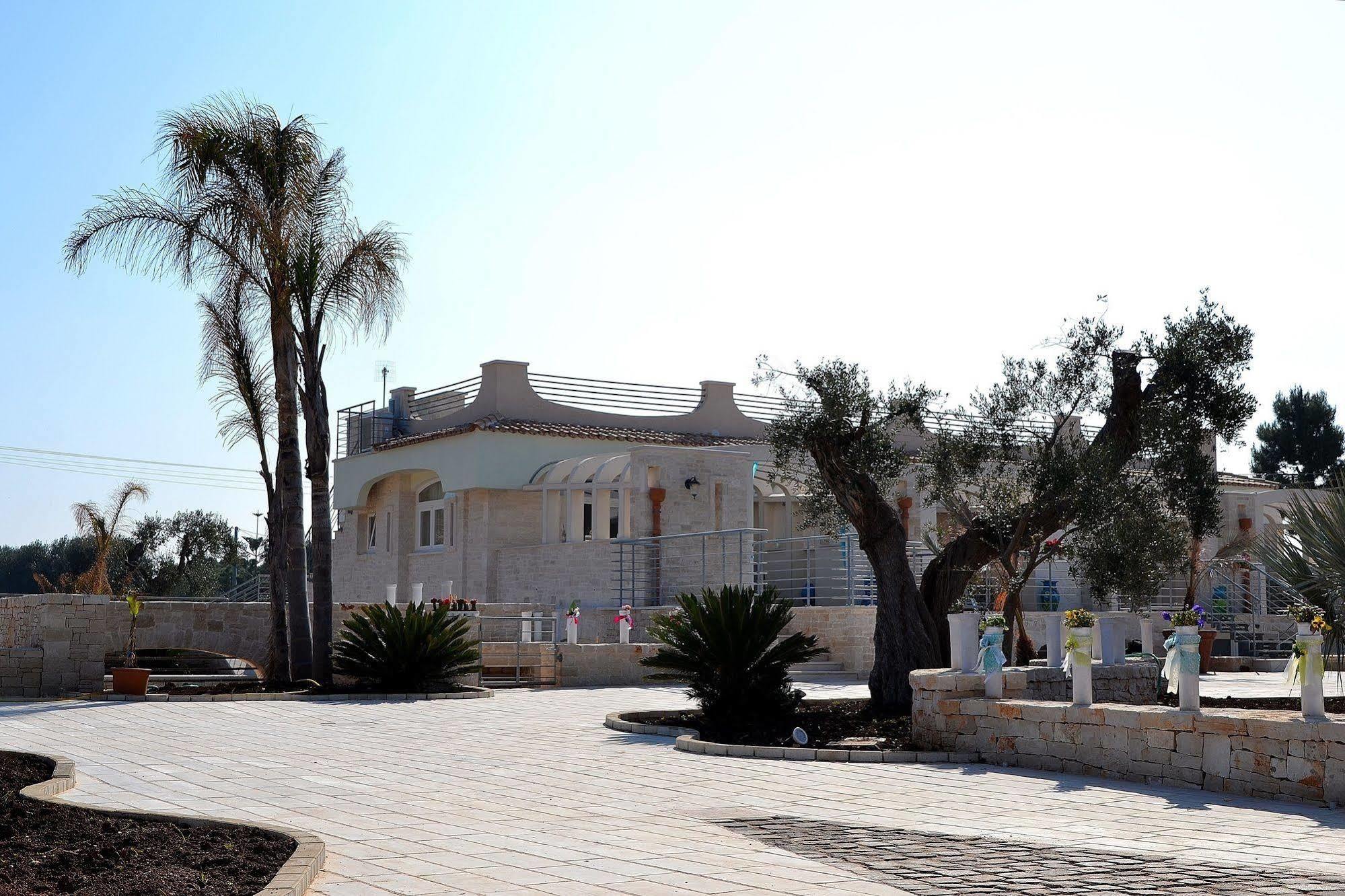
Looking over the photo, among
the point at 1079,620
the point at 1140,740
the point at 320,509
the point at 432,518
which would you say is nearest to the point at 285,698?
the point at 320,509

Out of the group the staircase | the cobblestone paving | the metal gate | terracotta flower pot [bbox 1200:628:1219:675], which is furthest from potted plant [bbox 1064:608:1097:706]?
terracotta flower pot [bbox 1200:628:1219:675]

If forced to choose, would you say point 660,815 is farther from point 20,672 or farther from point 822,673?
point 822,673

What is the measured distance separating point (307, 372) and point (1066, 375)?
931 cm

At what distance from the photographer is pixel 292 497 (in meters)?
16.2

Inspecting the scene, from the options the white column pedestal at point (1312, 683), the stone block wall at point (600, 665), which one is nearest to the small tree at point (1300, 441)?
the stone block wall at point (600, 665)

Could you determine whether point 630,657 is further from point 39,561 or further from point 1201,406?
point 39,561

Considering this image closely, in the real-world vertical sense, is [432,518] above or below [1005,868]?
above

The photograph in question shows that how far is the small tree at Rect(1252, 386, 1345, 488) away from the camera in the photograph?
44.7 m

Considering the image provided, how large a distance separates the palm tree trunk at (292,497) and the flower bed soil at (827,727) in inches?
217

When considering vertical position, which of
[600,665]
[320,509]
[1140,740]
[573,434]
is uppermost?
[573,434]

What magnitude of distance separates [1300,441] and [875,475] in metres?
38.2

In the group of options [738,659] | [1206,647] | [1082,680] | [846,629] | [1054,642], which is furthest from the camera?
[1206,647]

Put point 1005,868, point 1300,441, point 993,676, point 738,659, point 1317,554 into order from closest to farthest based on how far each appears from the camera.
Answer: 1. point 1005,868
2. point 1317,554
3. point 993,676
4. point 738,659
5. point 1300,441

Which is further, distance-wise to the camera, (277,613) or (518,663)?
(518,663)
